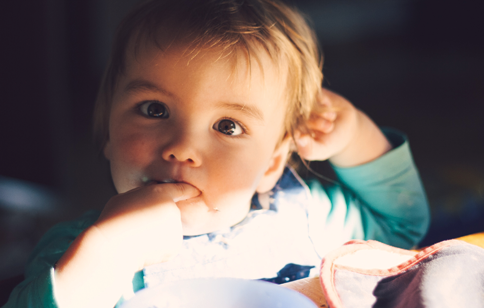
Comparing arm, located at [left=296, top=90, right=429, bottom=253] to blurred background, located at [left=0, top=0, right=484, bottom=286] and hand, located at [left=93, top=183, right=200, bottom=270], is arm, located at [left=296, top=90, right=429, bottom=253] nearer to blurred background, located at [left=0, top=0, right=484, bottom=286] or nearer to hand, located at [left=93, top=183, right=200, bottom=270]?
blurred background, located at [left=0, top=0, right=484, bottom=286]

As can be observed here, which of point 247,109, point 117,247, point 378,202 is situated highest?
point 247,109

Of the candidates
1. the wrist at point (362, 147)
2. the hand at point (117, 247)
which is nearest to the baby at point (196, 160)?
the hand at point (117, 247)

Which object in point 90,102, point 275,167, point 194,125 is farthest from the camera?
point 90,102

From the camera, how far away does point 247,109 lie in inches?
19.0

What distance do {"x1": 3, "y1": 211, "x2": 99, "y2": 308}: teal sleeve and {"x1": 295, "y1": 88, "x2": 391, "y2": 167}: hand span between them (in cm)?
37

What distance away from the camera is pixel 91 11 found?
2225mm

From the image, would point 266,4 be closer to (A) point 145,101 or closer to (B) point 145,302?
(A) point 145,101

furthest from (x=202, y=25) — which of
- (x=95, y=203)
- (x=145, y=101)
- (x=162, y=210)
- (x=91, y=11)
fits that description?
(x=91, y=11)

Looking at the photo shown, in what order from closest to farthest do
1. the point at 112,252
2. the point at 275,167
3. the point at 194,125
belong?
the point at 112,252 → the point at 194,125 → the point at 275,167

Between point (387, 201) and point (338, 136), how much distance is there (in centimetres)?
15

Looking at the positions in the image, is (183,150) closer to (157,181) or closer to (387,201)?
(157,181)

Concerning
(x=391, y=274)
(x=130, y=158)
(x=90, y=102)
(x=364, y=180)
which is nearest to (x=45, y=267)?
(x=130, y=158)

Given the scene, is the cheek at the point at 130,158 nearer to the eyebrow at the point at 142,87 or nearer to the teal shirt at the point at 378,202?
the eyebrow at the point at 142,87

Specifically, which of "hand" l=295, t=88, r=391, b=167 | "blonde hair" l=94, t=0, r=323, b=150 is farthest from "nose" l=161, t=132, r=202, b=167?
"hand" l=295, t=88, r=391, b=167
